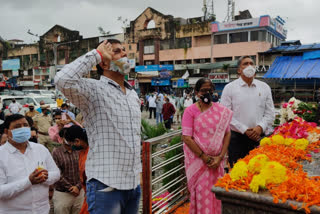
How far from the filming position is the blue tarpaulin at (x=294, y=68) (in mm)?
17031

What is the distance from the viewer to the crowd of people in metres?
1.81

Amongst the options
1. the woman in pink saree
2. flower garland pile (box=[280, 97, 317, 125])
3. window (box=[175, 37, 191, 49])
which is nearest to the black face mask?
the woman in pink saree

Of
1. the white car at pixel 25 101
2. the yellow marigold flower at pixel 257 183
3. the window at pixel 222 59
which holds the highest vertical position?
the window at pixel 222 59

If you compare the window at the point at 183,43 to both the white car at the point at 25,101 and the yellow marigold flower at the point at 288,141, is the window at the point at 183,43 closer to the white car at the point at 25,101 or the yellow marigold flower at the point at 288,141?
the white car at the point at 25,101

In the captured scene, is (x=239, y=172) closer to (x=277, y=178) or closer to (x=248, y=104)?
(x=277, y=178)

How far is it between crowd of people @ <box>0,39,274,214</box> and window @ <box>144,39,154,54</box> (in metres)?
26.7

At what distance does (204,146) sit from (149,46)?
27.8 metres

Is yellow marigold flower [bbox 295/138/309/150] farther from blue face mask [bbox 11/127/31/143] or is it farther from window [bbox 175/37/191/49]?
window [bbox 175/37/191/49]

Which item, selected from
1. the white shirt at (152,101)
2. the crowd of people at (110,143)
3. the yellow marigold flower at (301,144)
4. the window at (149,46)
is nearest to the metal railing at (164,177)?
the crowd of people at (110,143)

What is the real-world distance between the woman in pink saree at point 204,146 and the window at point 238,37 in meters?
21.9

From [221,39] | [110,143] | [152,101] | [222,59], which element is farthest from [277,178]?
[221,39]

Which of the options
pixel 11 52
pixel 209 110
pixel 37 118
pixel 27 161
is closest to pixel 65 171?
pixel 27 161

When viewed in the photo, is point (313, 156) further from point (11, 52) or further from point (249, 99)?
point (11, 52)

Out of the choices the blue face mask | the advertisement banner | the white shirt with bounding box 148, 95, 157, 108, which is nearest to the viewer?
the blue face mask
